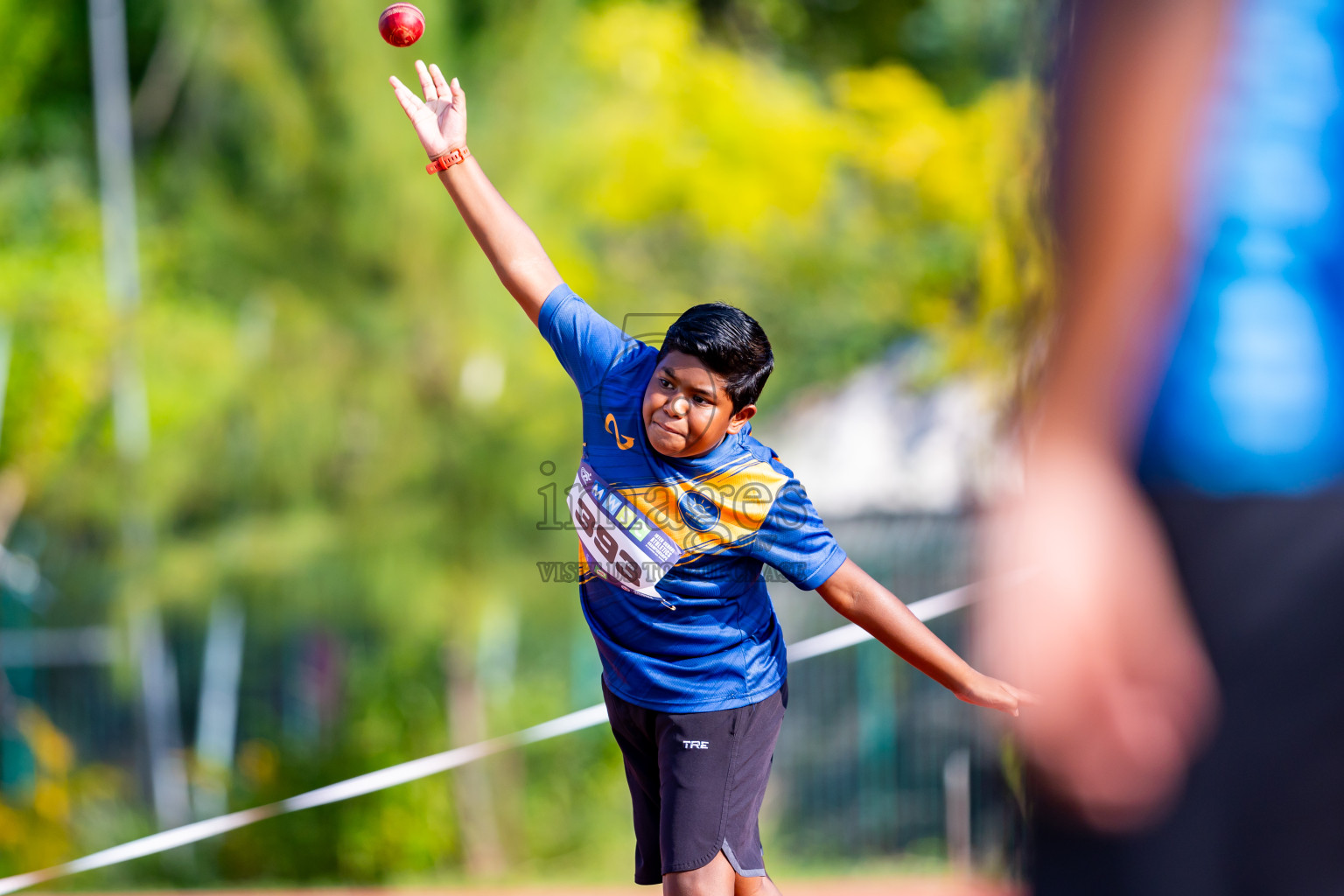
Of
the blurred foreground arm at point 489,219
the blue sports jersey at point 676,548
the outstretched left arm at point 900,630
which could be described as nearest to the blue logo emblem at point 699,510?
the blue sports jersey at point 676,548

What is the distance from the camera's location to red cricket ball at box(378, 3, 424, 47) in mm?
2408

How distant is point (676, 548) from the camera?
7.06 ft

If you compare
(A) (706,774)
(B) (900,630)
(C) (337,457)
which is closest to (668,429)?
(B) (900,630)

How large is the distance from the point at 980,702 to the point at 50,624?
636 cm

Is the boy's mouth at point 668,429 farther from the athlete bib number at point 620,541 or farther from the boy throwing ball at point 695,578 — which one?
the athlete bib number at point 620,541

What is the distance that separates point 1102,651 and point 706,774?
1552 millimetres

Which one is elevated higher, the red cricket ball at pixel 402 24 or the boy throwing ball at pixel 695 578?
the red cricket ball at pixel 402 24

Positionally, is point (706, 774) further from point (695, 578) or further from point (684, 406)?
point (684, 406)

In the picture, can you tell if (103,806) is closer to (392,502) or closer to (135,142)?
(392,502)

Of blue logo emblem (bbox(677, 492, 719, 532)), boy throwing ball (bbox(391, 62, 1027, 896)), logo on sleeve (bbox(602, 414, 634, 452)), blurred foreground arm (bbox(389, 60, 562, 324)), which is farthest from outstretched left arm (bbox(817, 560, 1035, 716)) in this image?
blurred foreground arm (bbox(389, 60, 562, 324))

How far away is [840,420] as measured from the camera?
8891mm

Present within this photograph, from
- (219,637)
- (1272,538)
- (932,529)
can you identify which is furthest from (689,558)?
(219,637)

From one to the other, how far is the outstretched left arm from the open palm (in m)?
1.22

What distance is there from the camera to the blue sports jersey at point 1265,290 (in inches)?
29.3
